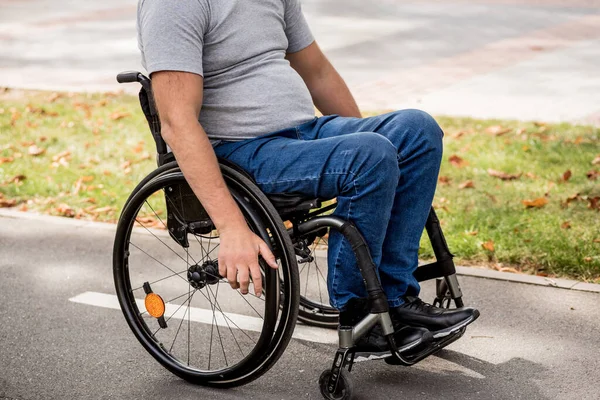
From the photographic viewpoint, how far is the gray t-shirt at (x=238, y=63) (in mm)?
2766

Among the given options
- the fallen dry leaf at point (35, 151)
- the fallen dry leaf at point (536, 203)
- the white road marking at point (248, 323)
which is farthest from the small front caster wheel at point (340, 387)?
the fallen dry leaf at point (35, 151)

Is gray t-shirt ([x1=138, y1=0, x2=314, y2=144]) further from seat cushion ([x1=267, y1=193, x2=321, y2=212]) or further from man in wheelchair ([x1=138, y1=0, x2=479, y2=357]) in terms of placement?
seat cushion ([x1=267, y1=193, x2=321, y2=212])

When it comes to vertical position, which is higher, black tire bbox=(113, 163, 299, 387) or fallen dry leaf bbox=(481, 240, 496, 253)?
black tire bbox=(113, 163, 299, 387)

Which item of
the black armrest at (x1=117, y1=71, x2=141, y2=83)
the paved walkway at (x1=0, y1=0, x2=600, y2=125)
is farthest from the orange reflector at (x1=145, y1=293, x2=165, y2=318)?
the paved walkway at (x1=0, y1=0, x2=600, y2=125)

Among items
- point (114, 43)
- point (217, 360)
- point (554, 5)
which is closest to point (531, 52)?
point (554, 5)

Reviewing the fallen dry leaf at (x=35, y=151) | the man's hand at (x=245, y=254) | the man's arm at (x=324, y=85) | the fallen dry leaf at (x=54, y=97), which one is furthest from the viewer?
the fallen dry leaf at (x=54, y=97)

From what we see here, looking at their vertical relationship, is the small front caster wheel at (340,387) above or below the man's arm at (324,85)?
below

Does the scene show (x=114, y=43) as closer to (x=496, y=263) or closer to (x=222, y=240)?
(x=496, y=263)

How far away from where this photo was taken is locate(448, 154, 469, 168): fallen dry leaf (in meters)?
5.57

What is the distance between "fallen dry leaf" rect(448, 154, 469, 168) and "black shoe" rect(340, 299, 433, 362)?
9.27 feet

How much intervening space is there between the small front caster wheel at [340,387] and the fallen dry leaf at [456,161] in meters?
2.90

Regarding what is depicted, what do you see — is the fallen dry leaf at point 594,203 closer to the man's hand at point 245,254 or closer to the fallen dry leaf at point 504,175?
the fallen dry leaf at point 504,175

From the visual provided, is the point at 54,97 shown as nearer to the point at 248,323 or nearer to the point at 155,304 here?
the point at 248,323

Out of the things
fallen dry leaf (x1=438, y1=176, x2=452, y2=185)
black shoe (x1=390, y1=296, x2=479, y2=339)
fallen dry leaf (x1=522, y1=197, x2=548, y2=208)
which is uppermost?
black shoe (x1=390, y1=296, x2=479, y2=339)
